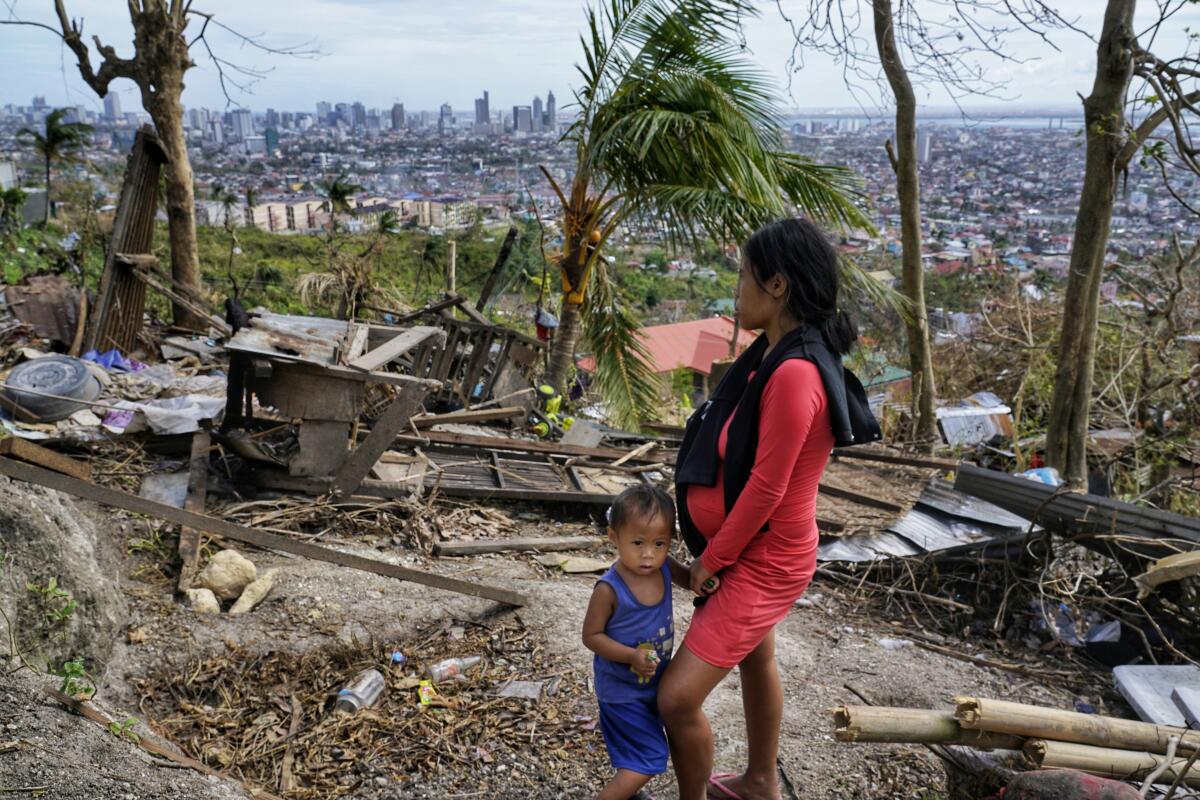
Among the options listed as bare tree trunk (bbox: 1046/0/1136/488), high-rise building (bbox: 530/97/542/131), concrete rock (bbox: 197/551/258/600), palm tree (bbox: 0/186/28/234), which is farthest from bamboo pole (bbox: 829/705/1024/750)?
high-rise building (bbox: 530/97/542/131)

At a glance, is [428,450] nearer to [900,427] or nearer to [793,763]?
[793,763]

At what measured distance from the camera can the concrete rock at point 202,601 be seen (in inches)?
156

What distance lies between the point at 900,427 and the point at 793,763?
7.01 m

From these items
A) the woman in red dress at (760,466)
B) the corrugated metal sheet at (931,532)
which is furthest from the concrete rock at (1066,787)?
the corrugated metal sheet at (931,532)

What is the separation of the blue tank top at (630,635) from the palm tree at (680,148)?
4.96 metres

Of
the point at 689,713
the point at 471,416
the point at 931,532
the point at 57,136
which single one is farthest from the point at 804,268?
the point at 57,136

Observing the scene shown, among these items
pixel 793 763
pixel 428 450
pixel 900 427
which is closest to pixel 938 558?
pixel 793 763

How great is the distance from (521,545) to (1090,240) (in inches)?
206

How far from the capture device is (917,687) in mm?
3930

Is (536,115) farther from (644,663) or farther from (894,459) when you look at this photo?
(644,663)

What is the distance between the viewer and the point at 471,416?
7.23m

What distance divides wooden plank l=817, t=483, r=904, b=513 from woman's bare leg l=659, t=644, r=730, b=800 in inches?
153

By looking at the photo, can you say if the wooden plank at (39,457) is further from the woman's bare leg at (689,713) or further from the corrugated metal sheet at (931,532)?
the corrugated metal sheet at (931,532)

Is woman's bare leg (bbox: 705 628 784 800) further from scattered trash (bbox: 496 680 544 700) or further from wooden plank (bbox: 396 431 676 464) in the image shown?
wooden plank (bbox: 396 431 676 464)
